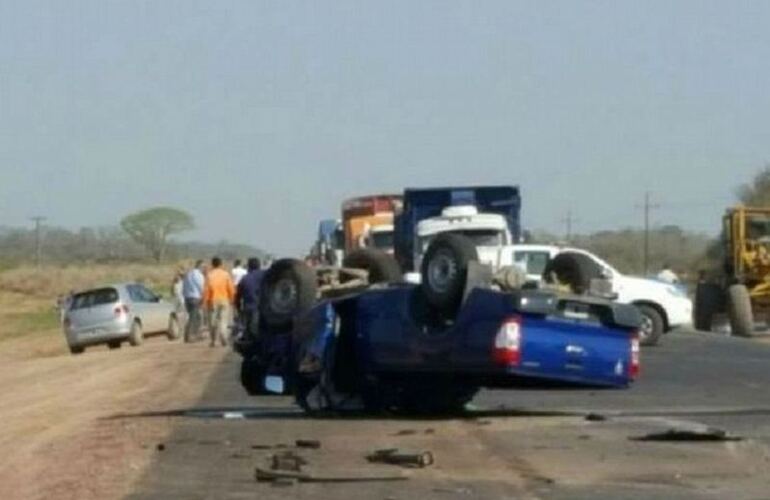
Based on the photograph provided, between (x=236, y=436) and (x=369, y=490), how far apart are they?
4.79 meters

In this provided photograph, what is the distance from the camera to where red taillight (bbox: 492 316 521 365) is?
19.8m

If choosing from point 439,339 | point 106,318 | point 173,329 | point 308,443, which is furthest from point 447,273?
point 173,329

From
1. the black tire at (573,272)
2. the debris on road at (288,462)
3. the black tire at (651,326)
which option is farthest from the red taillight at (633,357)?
the black tire at (651,326)

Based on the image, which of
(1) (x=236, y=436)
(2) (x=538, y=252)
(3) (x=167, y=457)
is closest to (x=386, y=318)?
(1) (x=236, y=436)

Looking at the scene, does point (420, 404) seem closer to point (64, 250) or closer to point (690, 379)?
point (690, 379)

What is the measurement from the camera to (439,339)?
2042cm

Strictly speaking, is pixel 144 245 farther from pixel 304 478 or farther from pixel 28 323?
pixel 304 478

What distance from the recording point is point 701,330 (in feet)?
168

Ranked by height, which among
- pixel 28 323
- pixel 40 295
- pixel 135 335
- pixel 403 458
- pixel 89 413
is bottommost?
pixel 28 323

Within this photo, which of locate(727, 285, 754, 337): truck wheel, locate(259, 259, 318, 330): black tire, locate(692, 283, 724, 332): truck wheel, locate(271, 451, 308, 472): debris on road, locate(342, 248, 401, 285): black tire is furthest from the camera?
locate(692, 283, 724, 332): truck wheel

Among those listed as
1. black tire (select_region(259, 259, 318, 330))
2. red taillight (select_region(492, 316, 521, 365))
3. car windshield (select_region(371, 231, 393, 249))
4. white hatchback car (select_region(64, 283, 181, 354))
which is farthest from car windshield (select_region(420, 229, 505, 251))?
red taillight (select_region(492, 316, 521, 365))

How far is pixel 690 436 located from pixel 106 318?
3224 centimetres

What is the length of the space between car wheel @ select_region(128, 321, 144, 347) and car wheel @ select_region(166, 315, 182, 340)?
1.81 m

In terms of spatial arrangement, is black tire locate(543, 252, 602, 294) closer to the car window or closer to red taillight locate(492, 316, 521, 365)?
red taillight locate(492, 316, 521, 365)
